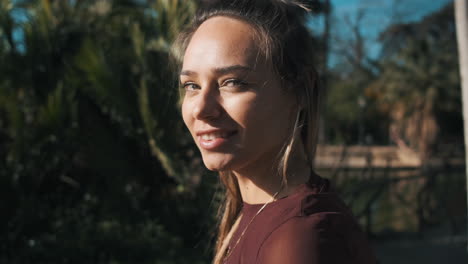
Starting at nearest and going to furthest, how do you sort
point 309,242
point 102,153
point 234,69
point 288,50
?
1. point 309,242
2. point 234,69
3. point 288,50
4. point 102,153

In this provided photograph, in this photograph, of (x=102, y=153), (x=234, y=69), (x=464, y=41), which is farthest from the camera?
(x=102, y=153)

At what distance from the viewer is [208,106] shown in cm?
108

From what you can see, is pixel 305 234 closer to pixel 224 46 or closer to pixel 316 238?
pixel 316 238

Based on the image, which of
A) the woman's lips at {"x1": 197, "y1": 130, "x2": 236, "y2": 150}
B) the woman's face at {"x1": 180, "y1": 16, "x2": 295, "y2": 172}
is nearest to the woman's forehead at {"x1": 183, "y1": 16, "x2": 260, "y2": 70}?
the woman's face at {"x1": 180, "y1": 16, "x2": 295, "y2": 172}

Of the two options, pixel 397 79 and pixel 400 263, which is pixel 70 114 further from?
pixel 397 79

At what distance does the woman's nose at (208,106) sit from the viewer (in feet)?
3.54

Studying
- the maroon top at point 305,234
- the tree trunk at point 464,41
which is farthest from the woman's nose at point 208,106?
the tree trunk at point 464,41

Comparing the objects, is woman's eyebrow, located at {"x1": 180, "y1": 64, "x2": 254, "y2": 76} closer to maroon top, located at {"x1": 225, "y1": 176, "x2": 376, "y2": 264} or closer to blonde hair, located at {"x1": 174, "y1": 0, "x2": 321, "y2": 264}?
blonde hair, located at {"x1": 174, "y1": 0, "x2": 321, "y2": 264}

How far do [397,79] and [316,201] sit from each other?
782 inches

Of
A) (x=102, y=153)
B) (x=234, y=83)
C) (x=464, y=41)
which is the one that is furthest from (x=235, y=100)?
(x=102, y=153)

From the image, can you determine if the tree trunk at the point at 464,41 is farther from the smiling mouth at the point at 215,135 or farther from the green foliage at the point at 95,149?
the green foliage at the point at 95,149

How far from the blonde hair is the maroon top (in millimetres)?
121

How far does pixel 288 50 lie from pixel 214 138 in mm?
309

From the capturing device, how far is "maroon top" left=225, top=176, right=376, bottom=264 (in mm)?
833
